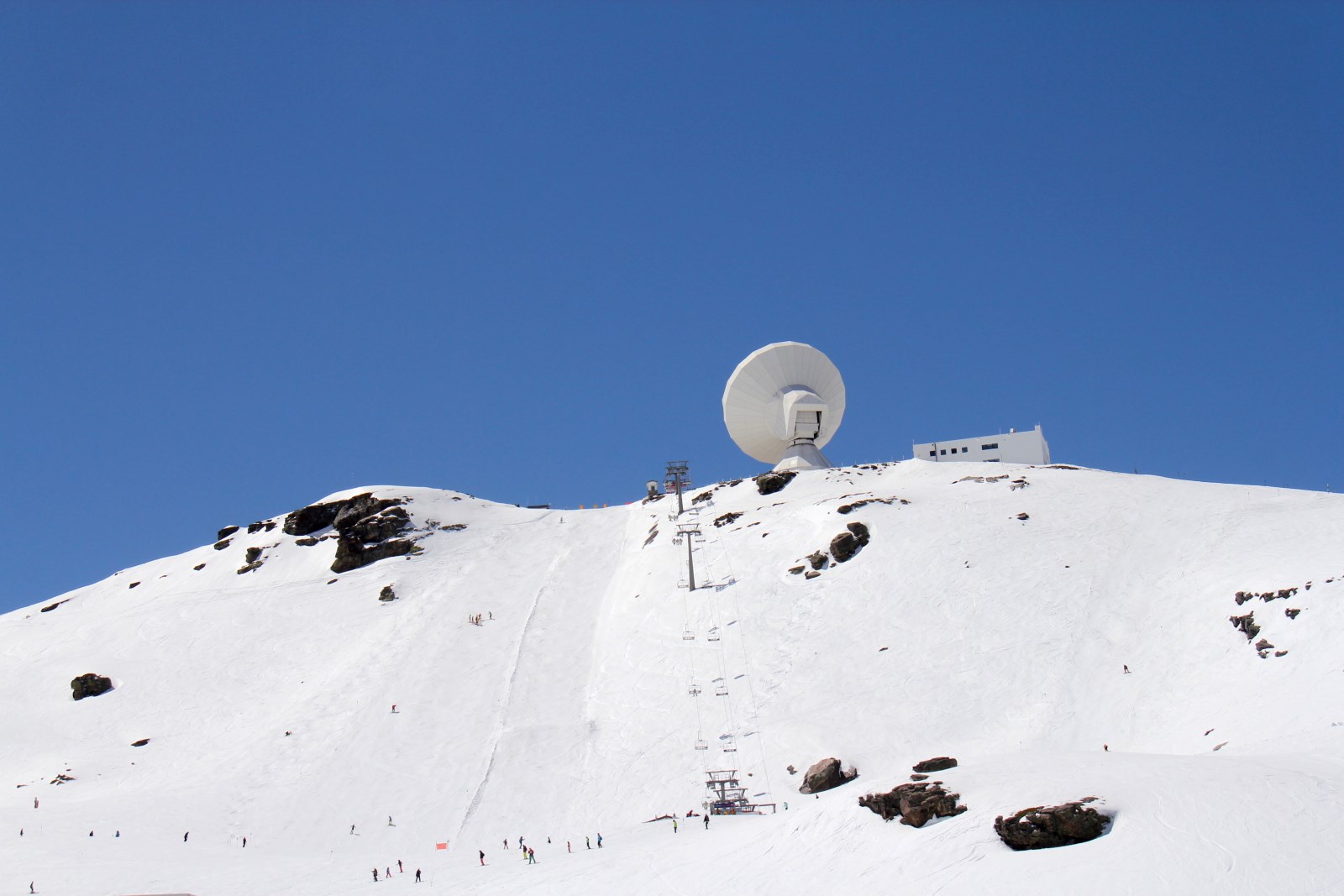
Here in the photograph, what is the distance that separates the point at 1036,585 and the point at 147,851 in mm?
36824

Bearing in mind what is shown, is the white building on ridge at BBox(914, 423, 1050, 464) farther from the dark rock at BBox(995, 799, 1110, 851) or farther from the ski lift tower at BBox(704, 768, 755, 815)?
the dark rock at BBox(995, 799, 1110, 851)

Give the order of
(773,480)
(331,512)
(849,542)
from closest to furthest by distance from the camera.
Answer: (849,542)
(773,480)
(331,512)

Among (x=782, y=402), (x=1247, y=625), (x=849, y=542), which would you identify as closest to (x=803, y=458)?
(x=782, y=402)

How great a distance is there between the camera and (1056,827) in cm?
2522

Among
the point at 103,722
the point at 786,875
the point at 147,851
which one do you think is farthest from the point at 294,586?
the point at 786,875

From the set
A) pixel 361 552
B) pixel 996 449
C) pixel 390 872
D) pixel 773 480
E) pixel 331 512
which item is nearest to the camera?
pixel 390 872

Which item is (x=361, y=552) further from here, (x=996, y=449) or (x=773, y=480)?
(x=996, y=449)

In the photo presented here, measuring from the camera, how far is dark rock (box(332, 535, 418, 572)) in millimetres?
72625

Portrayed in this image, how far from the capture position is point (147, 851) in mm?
37000

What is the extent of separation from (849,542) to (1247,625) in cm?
2025

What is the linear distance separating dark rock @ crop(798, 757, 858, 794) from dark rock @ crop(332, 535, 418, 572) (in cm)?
4262

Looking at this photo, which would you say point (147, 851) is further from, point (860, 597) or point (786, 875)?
point (860, 597)

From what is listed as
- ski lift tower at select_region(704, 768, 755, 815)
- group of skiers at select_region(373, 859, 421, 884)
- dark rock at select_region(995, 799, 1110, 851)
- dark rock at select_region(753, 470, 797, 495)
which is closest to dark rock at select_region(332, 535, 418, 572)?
dark rock at select_region(753, 470, 797, 495)

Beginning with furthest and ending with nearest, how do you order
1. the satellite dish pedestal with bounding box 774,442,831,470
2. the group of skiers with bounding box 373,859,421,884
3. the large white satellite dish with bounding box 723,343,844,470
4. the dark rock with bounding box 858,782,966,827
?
the large white satellite dish with bounding box 723,343,844,470 < the satellite dish pedestal with bounding box 774,442,831,470 < the group of skiers with bounding box 373,859,421,884 < the dark rock with bounding box 858,782,966,827
